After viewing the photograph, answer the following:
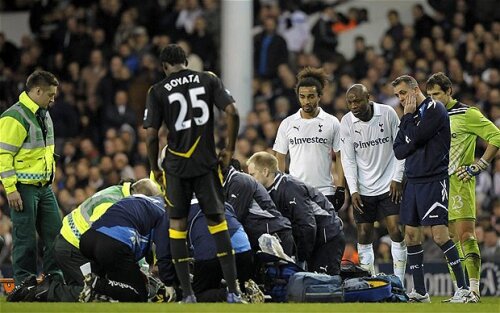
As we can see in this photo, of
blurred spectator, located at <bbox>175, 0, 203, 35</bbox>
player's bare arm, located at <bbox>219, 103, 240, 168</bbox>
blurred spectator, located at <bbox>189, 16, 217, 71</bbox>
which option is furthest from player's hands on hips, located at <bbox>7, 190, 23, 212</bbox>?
blurred spectator, located at <bbox>175, 0, 203, 35</bbox>

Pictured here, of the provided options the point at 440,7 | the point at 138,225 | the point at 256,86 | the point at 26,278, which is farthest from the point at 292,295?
the point at 440,7

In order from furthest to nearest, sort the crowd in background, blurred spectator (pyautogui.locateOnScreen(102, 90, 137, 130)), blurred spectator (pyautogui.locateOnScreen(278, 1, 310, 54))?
blurred spectator (pyautogui.locateOnScreen(278, 1, 310, 54)) → blurred spectator (pyautogui.locateOnScreen(102, 90, 137, 130)) → the crowd in background

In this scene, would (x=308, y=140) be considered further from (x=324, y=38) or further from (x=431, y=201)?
(x=324, y=38)

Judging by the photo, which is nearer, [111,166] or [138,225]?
[138,225]

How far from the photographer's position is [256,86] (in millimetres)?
23203

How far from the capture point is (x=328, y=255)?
46.3 feet

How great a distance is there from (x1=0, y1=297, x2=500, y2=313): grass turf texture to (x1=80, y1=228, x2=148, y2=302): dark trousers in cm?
74

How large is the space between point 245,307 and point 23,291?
2907mm

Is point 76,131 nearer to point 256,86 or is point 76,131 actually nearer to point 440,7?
point 256,86

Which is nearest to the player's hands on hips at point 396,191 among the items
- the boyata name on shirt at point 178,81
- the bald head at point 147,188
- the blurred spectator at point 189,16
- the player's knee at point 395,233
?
the player's knee at point 395,233

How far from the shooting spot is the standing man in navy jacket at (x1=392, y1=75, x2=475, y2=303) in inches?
509

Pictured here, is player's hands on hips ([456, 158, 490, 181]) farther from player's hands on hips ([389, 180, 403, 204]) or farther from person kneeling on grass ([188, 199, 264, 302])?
person kneeling on grass ([188, 199, 264, 302])

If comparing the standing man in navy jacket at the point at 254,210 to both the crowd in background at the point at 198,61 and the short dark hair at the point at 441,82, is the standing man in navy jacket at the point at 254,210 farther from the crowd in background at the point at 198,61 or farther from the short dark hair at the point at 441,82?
the crowd in background at the point at 198,61

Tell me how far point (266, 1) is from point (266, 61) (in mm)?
2262
